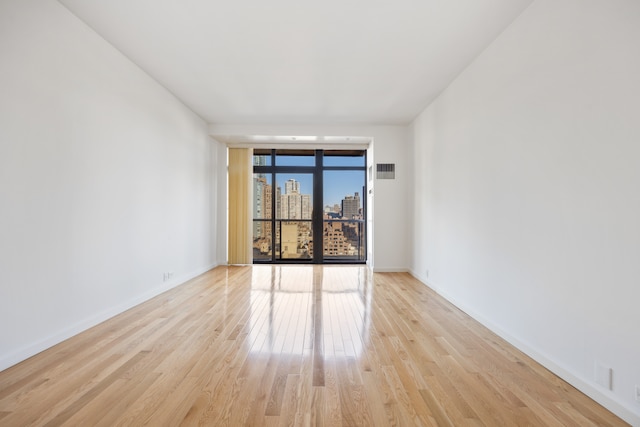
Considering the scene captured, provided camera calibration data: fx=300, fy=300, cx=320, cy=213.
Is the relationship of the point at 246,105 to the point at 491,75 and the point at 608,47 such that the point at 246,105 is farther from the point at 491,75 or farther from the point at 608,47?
the point at 608,47

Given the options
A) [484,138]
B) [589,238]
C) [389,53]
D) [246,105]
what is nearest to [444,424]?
[589,238]

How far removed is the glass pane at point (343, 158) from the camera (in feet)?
22.0

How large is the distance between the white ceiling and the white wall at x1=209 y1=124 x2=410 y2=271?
1.17 metres

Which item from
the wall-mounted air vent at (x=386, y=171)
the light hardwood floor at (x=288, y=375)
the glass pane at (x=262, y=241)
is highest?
the wall-mounted air vent at (x=386, y=171)

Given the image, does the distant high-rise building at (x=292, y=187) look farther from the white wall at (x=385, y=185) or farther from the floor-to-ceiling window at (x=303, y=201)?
the white wall at (x=385, y=185)

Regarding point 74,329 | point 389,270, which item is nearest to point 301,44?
point 74,329

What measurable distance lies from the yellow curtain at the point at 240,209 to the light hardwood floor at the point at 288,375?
2.95 m

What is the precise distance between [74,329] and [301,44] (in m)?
3.36

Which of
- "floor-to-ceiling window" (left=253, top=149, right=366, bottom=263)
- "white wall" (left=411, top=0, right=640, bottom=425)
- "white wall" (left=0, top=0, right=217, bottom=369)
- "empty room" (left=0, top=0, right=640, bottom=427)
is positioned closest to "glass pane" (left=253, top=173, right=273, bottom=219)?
"floor-to-ceiling window" (left=253, top=149, right=366, bottom=263)

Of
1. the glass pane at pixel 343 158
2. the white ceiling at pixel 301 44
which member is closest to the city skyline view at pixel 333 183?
the glass pane at pixel 343 158

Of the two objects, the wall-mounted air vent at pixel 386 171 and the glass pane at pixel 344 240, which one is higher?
the wall-mounted air vent at pixel 386 171

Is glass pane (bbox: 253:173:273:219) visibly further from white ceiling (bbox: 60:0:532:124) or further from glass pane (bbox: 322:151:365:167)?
white ceiling (bbox: 60:0:532:124)

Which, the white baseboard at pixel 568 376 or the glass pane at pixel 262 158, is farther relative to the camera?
the glass pane at pixel 262 158

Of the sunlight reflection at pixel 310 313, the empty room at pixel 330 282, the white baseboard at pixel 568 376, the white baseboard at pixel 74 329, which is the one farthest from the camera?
the sunlight reflection at pixel 310 313
